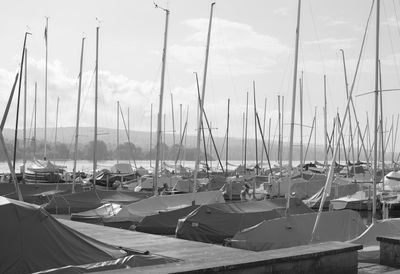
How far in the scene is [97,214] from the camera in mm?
24516

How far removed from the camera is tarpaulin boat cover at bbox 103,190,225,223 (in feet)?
77.2

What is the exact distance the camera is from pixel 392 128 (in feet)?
252

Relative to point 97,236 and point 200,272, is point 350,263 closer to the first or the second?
point 200,272

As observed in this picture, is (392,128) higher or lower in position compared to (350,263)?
higher

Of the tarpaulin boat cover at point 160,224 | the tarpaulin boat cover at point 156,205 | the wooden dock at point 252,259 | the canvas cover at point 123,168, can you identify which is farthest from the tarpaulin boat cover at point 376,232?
the canvas cover at point 123,168

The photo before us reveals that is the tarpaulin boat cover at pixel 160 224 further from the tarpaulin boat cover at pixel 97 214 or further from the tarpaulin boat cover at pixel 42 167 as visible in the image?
the tarpaulin boat cover at pixel 42 167

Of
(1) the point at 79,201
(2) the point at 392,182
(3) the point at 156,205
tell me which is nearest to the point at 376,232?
(3) the point at 156,205

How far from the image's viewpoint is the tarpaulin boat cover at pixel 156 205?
926 inches

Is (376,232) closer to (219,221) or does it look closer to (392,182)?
(219,221)

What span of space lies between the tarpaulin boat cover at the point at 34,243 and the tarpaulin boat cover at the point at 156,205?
509 inches

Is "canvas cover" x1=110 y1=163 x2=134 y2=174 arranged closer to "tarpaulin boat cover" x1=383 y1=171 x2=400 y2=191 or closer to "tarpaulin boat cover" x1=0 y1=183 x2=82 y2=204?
"tarpaulin boat cover" x1=0 y1=183 x2=82 y2=204

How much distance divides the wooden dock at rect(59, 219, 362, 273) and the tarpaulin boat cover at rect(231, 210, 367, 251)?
3.21m

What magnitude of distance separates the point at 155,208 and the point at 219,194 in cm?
374

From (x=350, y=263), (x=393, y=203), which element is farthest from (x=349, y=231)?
(x=393, y=203)
